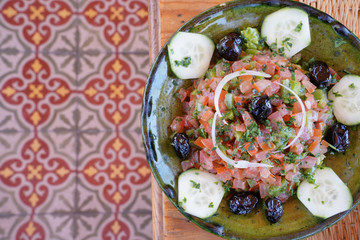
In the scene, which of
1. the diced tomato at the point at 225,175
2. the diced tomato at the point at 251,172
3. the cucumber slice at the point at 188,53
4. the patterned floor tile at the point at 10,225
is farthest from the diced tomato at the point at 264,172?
the patterned floor tile at the point at 10,225

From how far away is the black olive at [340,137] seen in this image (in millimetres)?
1366

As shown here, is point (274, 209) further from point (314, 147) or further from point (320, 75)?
point (320, 75)

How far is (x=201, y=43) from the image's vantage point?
1357 millimetres

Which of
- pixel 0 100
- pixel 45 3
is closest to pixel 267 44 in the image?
pixel 45 3

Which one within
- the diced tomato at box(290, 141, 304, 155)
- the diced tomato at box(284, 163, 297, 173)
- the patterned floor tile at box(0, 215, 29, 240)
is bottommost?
the patterned floor tile at box(0, 215, 29, 240)

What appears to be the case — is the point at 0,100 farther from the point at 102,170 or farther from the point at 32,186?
the point at 102,170

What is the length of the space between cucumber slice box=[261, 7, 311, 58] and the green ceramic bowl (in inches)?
1.4

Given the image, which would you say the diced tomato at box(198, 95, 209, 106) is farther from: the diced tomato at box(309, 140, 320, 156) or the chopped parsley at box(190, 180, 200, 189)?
the diced tomato at box(309, 140, 320, 156)

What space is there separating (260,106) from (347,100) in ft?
1.36

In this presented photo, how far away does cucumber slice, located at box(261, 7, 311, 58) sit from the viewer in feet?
4.45

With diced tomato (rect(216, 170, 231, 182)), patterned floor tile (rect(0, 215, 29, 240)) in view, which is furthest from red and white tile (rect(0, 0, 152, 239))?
diced tomato (rect(216, 170, 231, 182))

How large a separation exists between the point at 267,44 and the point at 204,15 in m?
0.29

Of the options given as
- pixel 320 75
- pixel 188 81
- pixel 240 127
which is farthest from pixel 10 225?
pixel 320 75

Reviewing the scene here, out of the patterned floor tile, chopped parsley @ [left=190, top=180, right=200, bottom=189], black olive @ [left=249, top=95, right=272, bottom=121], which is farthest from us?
the patterned floor tile
